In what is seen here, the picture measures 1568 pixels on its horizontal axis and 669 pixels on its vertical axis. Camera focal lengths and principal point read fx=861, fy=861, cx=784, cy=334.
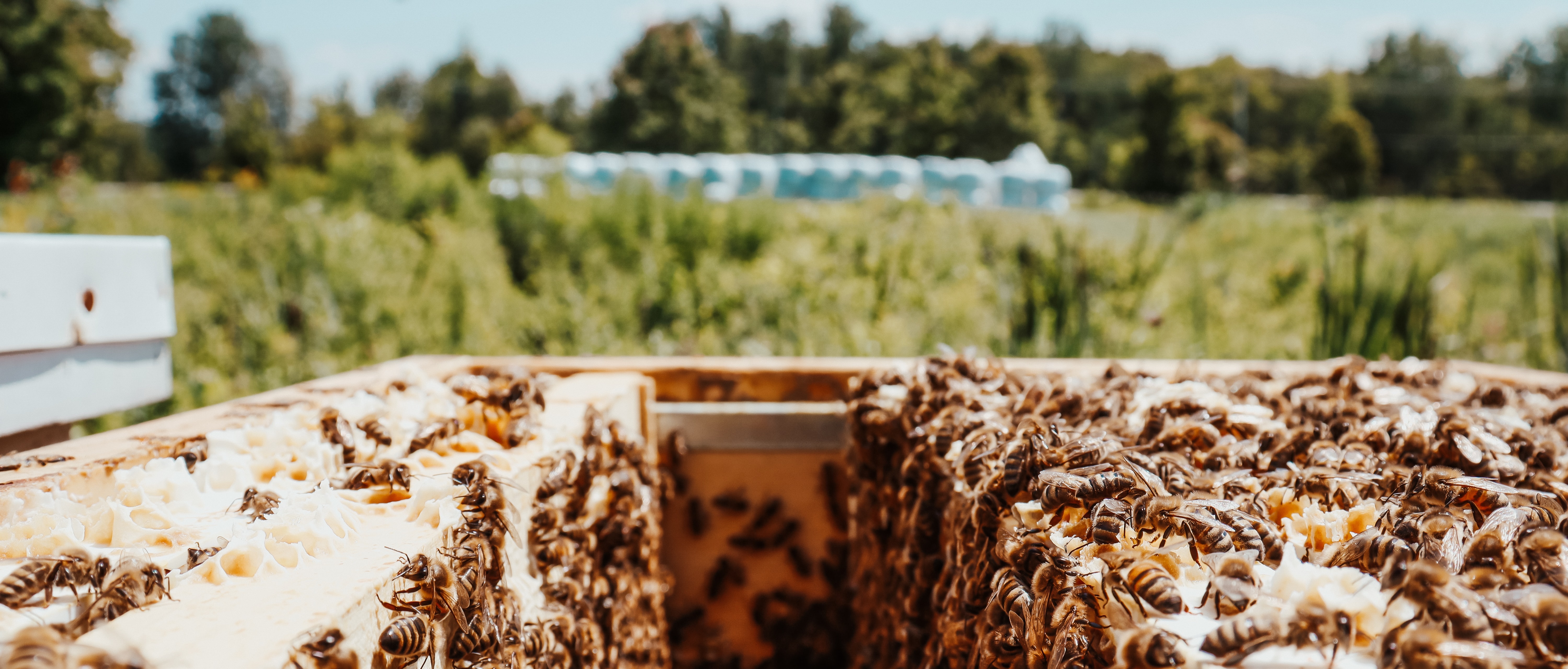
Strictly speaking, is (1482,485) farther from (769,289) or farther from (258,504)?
(769,289)

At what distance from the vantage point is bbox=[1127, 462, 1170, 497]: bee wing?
5.37 ft

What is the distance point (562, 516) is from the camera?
2451 millimetres

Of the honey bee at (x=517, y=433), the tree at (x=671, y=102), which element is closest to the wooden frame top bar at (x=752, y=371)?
the honey bee at (x=517, y=433)

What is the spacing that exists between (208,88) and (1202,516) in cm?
11822

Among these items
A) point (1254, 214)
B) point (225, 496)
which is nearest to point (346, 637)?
point (225, 496)

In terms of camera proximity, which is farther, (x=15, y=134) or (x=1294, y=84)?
(x=1294, y=84)

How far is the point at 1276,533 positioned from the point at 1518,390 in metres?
2.45

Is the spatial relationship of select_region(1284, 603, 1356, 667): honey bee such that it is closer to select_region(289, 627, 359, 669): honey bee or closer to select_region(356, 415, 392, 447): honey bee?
select_region(289, 627, 359, 669): honey bee

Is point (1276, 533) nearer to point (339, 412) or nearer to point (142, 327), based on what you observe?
point (339, 412)

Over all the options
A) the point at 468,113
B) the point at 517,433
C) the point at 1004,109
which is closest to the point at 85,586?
the point at 517,433

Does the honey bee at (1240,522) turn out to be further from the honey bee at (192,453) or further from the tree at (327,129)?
the tree at (327,129)

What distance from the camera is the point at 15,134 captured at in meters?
41.6

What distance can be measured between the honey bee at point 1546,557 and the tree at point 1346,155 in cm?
5571

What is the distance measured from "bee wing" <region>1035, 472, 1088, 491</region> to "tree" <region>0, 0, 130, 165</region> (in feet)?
168
